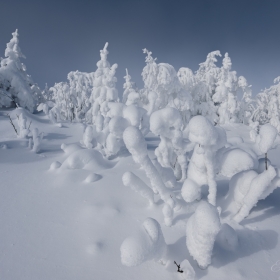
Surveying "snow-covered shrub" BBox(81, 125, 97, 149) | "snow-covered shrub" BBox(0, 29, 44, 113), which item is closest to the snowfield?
"snow-covered shrub" BBox(81, 125, 97, 149)

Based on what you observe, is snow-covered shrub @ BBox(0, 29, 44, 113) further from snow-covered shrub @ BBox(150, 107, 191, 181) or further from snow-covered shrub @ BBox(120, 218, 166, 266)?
snow-covered shrub @ BBox(120, 218, 166, 266)

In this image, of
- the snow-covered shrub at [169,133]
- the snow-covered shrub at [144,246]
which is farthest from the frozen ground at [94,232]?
the snow-covered shrub at [169,133]

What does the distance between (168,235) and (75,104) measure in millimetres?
23818

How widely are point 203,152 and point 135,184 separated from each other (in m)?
1.28

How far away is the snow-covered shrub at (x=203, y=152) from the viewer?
269cm

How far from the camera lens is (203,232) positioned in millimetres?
2100

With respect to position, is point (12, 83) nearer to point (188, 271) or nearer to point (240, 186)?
point (240, 186)

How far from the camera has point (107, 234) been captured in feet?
10.2

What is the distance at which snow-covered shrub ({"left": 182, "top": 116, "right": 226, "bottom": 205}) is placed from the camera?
2689mm

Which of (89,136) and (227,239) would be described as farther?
(89,136)

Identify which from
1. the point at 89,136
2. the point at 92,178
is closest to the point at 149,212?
the point at 92,178

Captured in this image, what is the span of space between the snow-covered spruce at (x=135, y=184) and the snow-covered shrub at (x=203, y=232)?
1.24m

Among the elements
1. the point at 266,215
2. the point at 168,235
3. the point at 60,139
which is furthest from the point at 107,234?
the point at 60,139

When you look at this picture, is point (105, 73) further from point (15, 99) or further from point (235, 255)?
point (235, 255)
